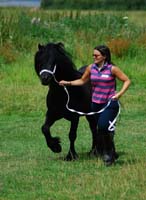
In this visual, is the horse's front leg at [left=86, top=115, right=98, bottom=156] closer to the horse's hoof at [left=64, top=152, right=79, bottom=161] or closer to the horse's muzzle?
the horse's hoof at [left=64, top=152, right=79, bottom=161]

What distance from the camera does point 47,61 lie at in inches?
365

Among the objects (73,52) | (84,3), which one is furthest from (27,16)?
(84,3)

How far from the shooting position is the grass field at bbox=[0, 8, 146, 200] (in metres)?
7.84

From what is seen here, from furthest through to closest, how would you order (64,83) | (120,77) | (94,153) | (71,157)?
(94,153) < (71,157) < (64,83) < (120,77)

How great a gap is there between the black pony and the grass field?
1.26 ft

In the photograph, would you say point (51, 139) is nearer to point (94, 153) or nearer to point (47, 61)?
point (94, 153)

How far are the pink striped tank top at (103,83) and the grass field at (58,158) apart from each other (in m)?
0.85

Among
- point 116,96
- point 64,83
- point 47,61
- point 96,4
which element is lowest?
point 116,96

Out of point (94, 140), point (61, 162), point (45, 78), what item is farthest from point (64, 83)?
point (94, 140)

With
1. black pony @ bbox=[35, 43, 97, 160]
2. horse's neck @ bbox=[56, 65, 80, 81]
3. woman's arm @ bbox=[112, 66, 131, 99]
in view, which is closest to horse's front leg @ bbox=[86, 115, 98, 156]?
black pony @ bbox=[35, 43, 97, 160]

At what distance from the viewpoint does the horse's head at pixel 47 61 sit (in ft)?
30.2

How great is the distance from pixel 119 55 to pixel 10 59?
10.0 feet

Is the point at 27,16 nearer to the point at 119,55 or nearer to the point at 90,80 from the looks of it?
the point at 119,55

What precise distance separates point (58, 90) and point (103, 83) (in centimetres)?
71
